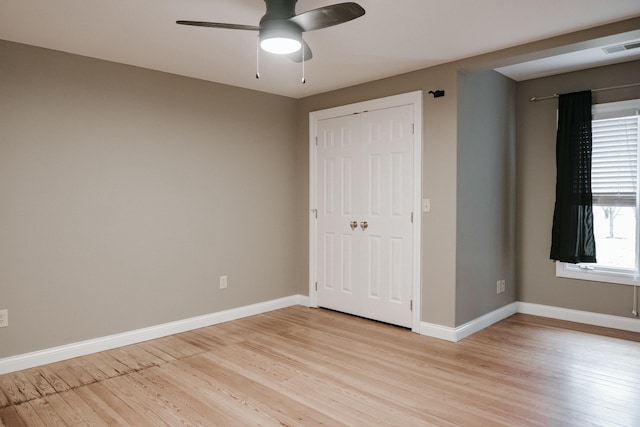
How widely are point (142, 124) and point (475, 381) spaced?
11.1 feet

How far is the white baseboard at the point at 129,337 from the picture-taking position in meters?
3.23

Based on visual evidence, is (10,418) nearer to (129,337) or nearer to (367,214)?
(129,337)

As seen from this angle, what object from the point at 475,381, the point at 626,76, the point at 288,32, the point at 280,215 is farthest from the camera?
the point at 280,215

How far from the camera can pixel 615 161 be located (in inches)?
164

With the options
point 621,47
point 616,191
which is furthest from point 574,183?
point 621,47

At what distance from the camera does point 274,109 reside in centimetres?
494

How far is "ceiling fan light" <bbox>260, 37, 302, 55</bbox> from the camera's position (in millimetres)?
2457

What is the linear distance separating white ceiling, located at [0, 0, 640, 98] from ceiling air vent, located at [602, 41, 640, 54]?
215 mm

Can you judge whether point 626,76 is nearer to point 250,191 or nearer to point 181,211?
point 250,191

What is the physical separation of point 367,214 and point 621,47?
2579 millimetres

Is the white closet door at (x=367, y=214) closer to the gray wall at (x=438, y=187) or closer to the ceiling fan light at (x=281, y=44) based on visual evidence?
the gray wall at (x=438, y=187)

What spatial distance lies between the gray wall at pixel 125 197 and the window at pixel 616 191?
10.7 feet

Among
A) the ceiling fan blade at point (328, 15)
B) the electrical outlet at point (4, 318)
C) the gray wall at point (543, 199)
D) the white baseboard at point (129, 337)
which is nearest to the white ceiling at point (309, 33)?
the ceiling fan blade at point (328, 15)

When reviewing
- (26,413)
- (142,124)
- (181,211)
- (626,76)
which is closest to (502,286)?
(626,76)
